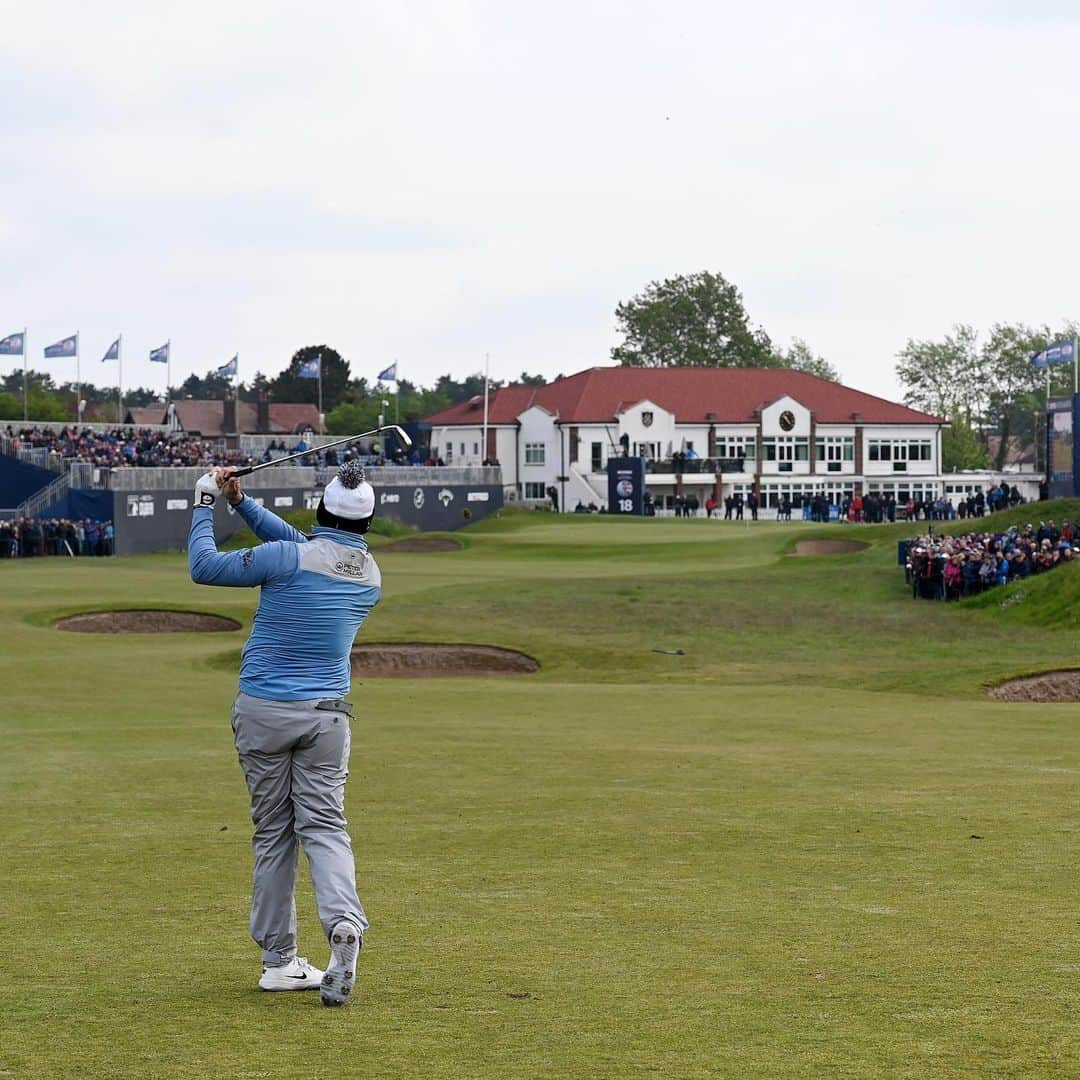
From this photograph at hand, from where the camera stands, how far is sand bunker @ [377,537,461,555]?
76250 mm

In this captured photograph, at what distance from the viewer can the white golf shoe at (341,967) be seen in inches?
313

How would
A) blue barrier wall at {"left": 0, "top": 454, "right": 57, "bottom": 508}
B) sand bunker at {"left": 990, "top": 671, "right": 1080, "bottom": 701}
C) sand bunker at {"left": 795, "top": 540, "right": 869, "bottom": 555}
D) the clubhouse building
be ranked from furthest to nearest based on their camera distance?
the clubhouse building → blue barrier wall at {"left": 0, "top": 454, "right": 57, "bottom": 508} → sand bunker at {"left": 795, "top": 540, "right": 869, "bottom": 555} → sand bunker at {"left": 990, "top": 671, "right": 1080, "bottom": 701}

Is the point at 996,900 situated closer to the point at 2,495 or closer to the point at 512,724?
the point at 512,724

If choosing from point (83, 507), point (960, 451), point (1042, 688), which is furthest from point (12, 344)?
point (960, 451)

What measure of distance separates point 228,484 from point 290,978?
243 centimetres

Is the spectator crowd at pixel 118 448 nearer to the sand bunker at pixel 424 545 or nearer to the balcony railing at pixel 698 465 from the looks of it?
the sand bunker at pixel 424 545

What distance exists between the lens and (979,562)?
4591 cm

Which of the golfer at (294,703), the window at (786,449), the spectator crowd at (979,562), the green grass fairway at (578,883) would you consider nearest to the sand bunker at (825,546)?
the spectator crowd at (979,562)

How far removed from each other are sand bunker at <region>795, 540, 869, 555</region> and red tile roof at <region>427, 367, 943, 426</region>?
4839cm

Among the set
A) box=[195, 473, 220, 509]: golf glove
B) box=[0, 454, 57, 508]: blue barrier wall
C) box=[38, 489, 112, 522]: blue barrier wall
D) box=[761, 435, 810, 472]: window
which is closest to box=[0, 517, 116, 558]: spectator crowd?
box=[38, 489, 112, 522]: blue barrier wall

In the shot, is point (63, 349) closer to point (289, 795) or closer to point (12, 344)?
point (12, 344)

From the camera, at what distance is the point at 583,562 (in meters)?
64.9

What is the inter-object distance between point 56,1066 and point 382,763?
11.1 m

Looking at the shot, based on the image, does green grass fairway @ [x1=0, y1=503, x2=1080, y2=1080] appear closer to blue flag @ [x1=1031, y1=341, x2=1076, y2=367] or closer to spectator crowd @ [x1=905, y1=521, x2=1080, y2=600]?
spectator crowd @ [x1=905, y1=521, x2=1080, y2=600]
